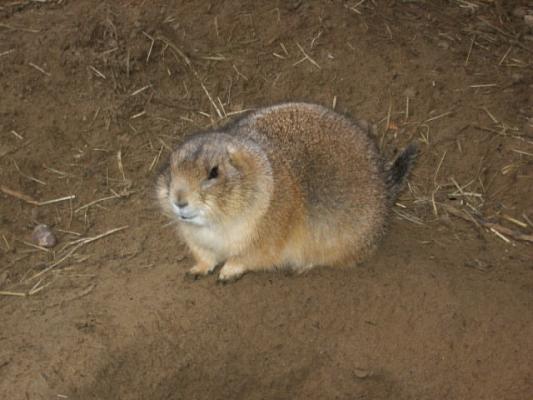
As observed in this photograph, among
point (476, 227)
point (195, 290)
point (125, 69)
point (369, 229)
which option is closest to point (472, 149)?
point (476, 227)

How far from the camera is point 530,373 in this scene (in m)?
4.54

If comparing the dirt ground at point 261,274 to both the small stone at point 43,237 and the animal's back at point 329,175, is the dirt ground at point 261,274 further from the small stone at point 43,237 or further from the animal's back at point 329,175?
the animal's back at point 329,175

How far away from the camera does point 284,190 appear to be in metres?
4.90

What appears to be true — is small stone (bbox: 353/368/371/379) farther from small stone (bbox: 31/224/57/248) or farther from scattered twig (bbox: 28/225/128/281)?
small stone (bbox: 31/224/57/248)

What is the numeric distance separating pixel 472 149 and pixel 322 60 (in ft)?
5.65

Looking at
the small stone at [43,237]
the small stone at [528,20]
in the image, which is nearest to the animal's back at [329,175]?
the small stone at [43,237]

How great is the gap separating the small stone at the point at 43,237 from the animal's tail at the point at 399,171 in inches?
108

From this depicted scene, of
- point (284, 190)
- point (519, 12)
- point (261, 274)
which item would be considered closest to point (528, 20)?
point (519, 12)

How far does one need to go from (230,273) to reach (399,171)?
1.62 metres

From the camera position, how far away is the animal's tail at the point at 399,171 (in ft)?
18.1

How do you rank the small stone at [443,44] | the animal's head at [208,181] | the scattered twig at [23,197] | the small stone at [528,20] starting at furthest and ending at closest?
the small stone at [528,20] → the small stone at [443,44] → the scattered twig at [23,197] → the animal's head at [208,181]

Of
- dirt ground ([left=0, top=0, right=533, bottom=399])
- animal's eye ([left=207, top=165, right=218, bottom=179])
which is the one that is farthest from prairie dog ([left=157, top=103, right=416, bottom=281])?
dirt ground ([left=0, top=0, right=533, bottom=399])

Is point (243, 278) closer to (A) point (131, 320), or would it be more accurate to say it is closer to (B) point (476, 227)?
(A) point (131, 320)

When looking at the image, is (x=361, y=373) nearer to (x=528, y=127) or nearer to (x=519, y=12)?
(x=528, y=127)
